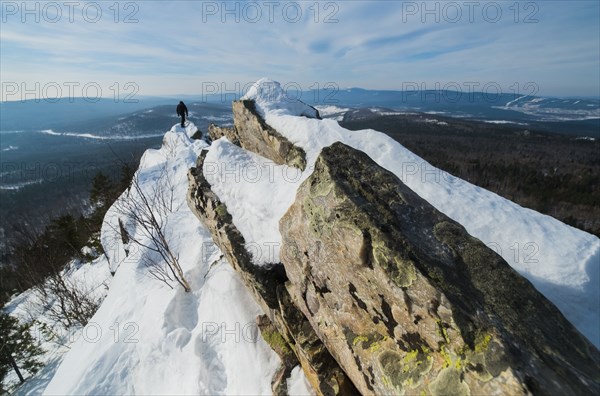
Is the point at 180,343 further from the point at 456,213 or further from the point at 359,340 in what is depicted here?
the point at 456,213

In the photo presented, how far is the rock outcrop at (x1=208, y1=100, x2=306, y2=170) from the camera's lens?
43.1ft

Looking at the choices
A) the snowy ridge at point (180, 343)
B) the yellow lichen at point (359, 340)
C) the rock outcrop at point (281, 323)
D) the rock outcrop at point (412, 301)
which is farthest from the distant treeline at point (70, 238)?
the yellow lichen at point (359, 340)

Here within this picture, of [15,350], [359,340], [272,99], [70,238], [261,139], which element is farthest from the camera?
[70,238]

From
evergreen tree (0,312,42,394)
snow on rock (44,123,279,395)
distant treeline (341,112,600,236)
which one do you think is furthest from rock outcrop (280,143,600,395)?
distant treeline (341,112,600,236)

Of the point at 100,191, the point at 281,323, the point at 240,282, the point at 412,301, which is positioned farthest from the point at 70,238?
the point at 412,301

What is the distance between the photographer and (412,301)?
489cm

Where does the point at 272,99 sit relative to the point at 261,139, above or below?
above

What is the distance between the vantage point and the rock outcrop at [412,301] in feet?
13.6

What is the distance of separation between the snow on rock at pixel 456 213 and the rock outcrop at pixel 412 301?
3.19m

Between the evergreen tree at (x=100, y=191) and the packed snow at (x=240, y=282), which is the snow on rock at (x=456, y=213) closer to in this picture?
the packed snow at (x=240, y=282)

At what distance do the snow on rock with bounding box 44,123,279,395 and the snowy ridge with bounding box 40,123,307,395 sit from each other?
1.2 inches

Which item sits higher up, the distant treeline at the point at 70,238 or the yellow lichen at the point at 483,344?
the yellow lichen at the point at 483,344

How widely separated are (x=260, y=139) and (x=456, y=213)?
375 inches

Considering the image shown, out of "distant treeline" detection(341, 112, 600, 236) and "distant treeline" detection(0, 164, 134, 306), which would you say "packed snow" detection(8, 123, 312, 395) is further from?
"distant treeline" detection(341, 112, 600, 236)
